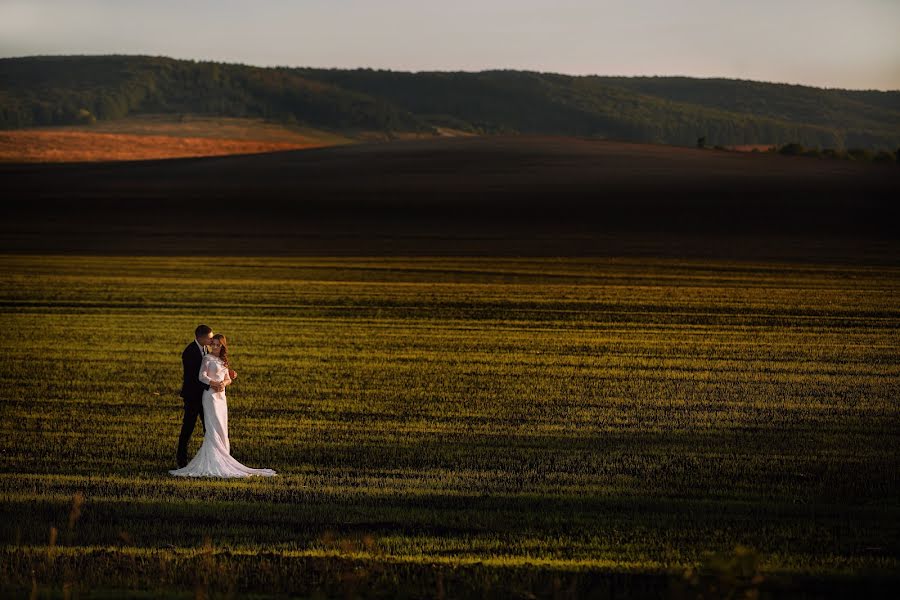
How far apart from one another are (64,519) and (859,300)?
31.4 m

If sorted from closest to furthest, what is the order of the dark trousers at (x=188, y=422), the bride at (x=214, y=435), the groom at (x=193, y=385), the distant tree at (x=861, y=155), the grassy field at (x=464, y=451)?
the grassy field at (x=464, y=451)
the bride at (x=214, y=435)
the groom at (x=193, y=385)
the dark trousers at (x=188, y=422)
the distant tree at (x=861, y=155)

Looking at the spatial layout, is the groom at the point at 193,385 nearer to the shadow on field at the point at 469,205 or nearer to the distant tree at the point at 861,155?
the shadow on field at the point at 469,205

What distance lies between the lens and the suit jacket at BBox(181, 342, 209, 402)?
1405 cm

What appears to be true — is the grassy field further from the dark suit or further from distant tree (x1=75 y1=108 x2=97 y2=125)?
distant tree (x1=75 y1=108 x2=97 y2=125)

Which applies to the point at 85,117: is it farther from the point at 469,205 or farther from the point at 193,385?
the point at 193,385

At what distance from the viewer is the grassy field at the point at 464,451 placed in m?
9.85

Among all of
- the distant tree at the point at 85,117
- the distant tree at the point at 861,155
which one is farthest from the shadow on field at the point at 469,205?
the distant tree at the point at 85,117

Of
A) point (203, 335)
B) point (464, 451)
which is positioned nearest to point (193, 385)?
point (203, 335)

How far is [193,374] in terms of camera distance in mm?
14125

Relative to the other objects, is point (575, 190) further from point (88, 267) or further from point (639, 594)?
point (639, 594)

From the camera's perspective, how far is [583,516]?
12023 mm

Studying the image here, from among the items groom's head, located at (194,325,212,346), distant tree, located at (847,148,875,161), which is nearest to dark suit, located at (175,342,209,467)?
groom's head, located at (194,325,212,346)

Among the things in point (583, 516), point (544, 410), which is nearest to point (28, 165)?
point (544, 410)

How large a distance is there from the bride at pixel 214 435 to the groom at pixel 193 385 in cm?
9
